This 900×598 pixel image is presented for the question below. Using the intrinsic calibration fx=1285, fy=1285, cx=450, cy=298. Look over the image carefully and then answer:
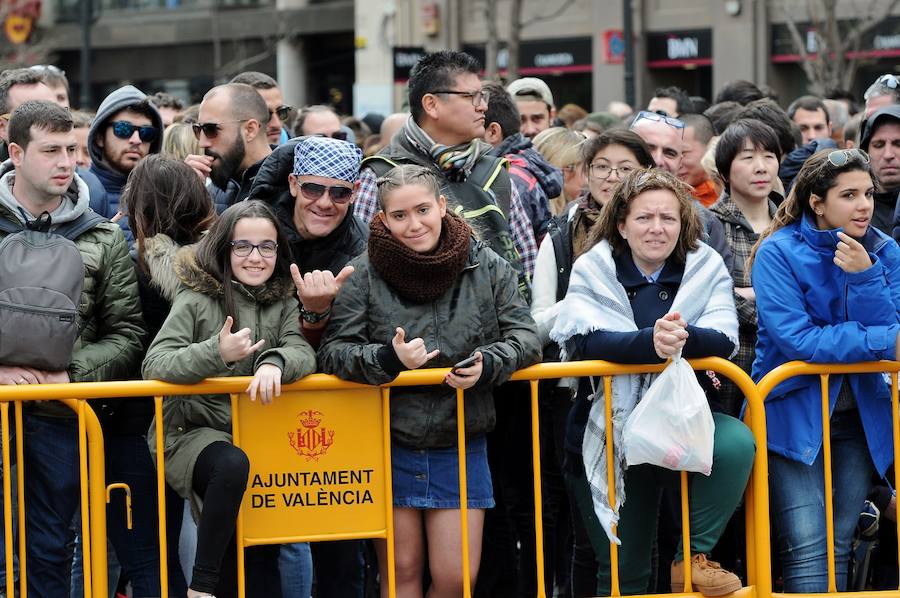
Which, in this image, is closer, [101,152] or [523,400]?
[523,400]

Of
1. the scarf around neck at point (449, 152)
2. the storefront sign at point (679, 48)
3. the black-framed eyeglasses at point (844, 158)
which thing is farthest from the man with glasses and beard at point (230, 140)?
the storefront sign at point (679, 48)

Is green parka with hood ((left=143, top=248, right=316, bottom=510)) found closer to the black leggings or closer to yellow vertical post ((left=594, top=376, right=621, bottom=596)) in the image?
the black leggings

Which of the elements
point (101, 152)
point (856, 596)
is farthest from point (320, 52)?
point (856, 596)

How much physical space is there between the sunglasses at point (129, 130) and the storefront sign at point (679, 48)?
71.6 ft

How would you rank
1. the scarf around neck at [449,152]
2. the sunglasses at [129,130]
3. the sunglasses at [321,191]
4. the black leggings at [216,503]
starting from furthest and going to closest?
the sunglasses at [129,130] → the scarf around neck at [449,152] → the sunglasses at [321,191] → the black leggings at [216,503]

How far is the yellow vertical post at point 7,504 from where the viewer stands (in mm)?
4797

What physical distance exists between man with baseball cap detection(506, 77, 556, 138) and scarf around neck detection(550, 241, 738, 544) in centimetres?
409

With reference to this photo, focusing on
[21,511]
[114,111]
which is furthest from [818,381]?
[114,111]

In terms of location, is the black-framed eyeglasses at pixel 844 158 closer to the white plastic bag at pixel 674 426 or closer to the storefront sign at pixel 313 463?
the white plastic bag at pixel 674 426

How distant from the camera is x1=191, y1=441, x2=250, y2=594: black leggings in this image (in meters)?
4.75

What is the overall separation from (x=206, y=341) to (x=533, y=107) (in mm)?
4875

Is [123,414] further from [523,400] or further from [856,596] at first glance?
[856,596]

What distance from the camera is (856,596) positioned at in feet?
16.7

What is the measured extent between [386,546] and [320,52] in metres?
30.8
